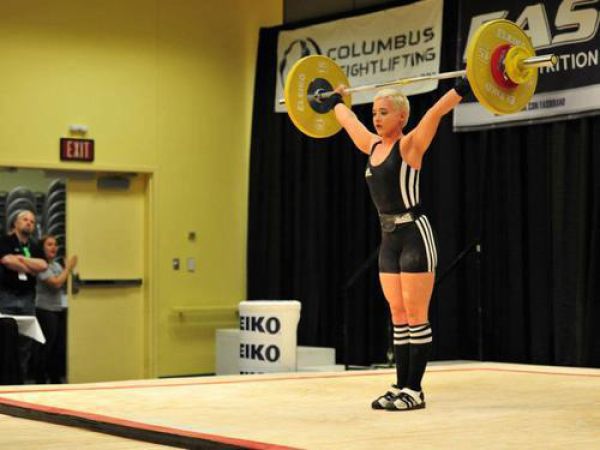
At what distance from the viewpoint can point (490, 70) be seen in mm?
5113

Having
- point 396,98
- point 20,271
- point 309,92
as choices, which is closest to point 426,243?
point 396,98

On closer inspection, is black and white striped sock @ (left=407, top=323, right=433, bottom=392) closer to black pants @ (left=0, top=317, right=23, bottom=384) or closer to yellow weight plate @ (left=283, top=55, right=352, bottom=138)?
yellow weight plate @ (left=283, top=55, right=352, bottom=138)

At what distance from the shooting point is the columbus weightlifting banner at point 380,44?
9.23 meters

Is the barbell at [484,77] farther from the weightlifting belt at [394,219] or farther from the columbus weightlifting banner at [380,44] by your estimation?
the columbus weightlifting banner at [380,44]

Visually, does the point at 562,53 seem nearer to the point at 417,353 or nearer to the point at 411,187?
the point at 411,187

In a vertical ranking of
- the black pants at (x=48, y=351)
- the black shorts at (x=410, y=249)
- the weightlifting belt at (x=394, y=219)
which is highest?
the weightlifting belt at (x=394, y=219)

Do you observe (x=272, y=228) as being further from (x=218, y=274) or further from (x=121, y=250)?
(x=121, y=250)

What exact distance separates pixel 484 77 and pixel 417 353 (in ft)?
4.07

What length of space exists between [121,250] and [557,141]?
13.5ft

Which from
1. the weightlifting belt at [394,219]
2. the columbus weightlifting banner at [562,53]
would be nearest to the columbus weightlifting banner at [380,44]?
the columbus weightlifting banner at [562,53]

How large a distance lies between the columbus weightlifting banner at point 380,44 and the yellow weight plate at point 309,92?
347 centimetres

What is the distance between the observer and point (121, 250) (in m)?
10.4

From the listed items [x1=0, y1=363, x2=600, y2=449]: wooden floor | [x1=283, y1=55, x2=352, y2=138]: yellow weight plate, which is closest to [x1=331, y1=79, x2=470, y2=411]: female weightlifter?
[x1=0, y1=363, x2=600, y2=449]: wooden floor

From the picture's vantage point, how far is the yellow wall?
983 centimetres
